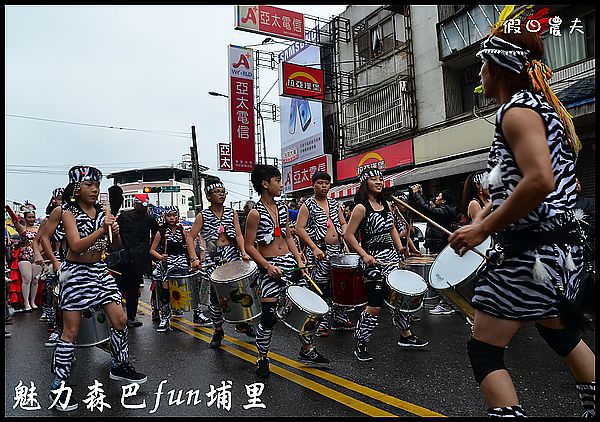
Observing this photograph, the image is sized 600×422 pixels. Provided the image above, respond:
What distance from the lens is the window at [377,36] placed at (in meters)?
19.7

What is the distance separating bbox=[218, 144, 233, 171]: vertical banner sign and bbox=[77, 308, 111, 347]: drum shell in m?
20.3

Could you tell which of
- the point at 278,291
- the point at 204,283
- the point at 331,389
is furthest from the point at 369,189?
the point at 204,283

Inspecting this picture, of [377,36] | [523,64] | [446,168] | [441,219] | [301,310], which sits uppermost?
[377,36]

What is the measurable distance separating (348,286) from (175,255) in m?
3.26

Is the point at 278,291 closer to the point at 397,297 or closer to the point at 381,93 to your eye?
the point at 397,297

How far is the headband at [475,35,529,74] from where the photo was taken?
8.43ft

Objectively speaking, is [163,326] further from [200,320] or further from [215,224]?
[215,224]

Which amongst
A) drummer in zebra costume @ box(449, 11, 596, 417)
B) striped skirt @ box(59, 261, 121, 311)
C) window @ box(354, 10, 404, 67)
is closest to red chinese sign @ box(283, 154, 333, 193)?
window @ box(354, 10, 404, 67)

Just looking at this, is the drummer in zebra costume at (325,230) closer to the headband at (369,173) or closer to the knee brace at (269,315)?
the headband at (369,173)

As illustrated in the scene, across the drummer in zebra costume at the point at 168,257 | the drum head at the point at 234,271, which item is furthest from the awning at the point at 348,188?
the drum head at the point at 234,271

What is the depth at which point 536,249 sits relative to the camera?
2.42 metres

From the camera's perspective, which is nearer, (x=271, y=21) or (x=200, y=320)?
(x=200, y=320)

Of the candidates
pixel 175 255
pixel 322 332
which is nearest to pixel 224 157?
pixel 175 255

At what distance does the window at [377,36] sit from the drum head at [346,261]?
14.8m
